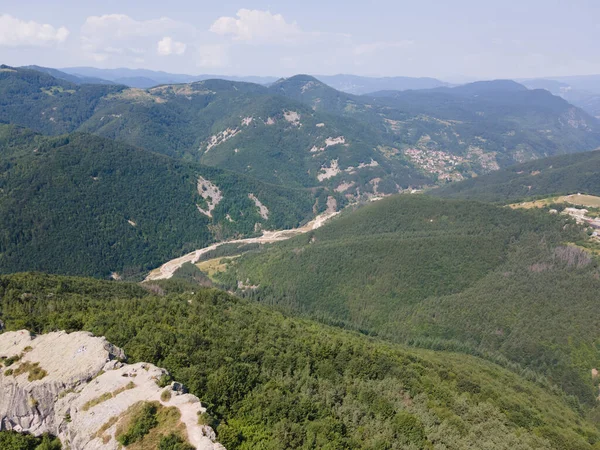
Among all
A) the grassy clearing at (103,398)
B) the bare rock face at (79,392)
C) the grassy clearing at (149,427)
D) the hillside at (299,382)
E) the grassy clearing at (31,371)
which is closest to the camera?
the grassy clearing at (149,427)

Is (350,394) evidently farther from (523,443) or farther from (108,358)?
(108,358)

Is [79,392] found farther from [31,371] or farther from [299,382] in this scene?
[299,382]

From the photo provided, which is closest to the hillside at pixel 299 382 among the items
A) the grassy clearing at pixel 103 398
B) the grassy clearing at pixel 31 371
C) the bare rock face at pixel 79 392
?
the bare rock face at pixel 79 392

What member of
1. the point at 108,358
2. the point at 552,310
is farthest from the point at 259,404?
the point at 552,310

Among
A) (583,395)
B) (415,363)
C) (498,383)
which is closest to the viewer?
(415,363)

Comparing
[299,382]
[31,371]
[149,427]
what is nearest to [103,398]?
[149,427]

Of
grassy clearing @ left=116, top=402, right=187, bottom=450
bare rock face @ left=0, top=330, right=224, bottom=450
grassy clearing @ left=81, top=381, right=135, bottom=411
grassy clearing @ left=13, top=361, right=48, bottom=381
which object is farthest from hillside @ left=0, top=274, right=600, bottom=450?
grassy clearing @ left=13, top=361, right=48, bottom=381

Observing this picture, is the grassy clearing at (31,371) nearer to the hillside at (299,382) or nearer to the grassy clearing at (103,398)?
the grassy clearing at (103,398)

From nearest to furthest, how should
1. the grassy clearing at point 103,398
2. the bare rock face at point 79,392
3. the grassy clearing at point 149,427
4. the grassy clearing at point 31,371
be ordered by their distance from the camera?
the grassy clearing at point 149,427 < the bare rock face at point 79,392 < the grassy clearing at point 103,398 < the grassy clearing at point 31,371

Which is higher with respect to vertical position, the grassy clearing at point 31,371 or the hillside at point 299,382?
the grassy clearing at point 31,371
